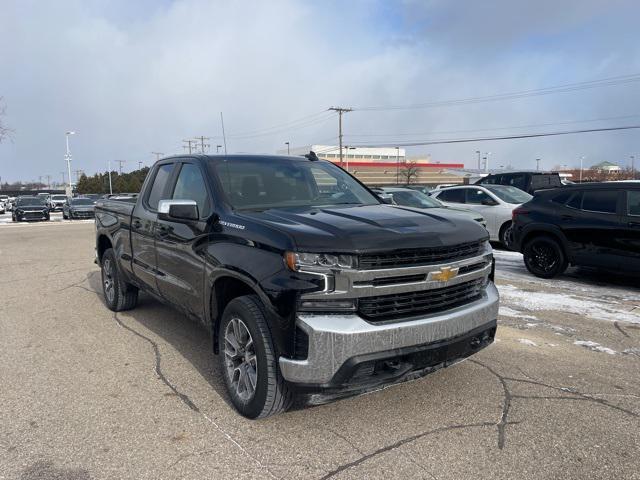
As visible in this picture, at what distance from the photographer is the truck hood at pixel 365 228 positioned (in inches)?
119

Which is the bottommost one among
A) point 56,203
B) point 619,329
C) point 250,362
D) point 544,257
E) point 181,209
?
point 619,329

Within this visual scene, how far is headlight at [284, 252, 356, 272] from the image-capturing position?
2994mm

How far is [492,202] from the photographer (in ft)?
40.9

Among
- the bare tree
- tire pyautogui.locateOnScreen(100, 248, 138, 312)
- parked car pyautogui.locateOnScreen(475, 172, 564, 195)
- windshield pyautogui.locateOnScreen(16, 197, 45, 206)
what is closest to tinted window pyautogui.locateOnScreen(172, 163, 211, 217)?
tire pyautogui.locateOnScreen(100, 248, 138, 312)

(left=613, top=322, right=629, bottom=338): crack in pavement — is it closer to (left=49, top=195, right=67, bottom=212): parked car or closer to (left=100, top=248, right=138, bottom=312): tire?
(left=100, top=248, right=138, bottom=312): tire

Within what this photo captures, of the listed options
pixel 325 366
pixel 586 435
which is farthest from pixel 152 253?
pixel 586 435

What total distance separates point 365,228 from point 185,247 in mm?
1714

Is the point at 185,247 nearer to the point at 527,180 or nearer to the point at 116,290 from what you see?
the point at 116,290

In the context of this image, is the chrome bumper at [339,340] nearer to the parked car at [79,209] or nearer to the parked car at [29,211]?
the parked car at [79,209]

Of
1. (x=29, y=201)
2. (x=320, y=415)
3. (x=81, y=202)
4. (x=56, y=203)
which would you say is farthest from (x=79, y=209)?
(x=320, y=415)

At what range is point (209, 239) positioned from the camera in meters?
3.84

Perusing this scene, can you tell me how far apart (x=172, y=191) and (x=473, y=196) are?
386 inches

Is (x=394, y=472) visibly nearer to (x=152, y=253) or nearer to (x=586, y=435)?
(x=586, y=435)

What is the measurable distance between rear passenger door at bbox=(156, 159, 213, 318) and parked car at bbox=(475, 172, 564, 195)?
12.7 metres
